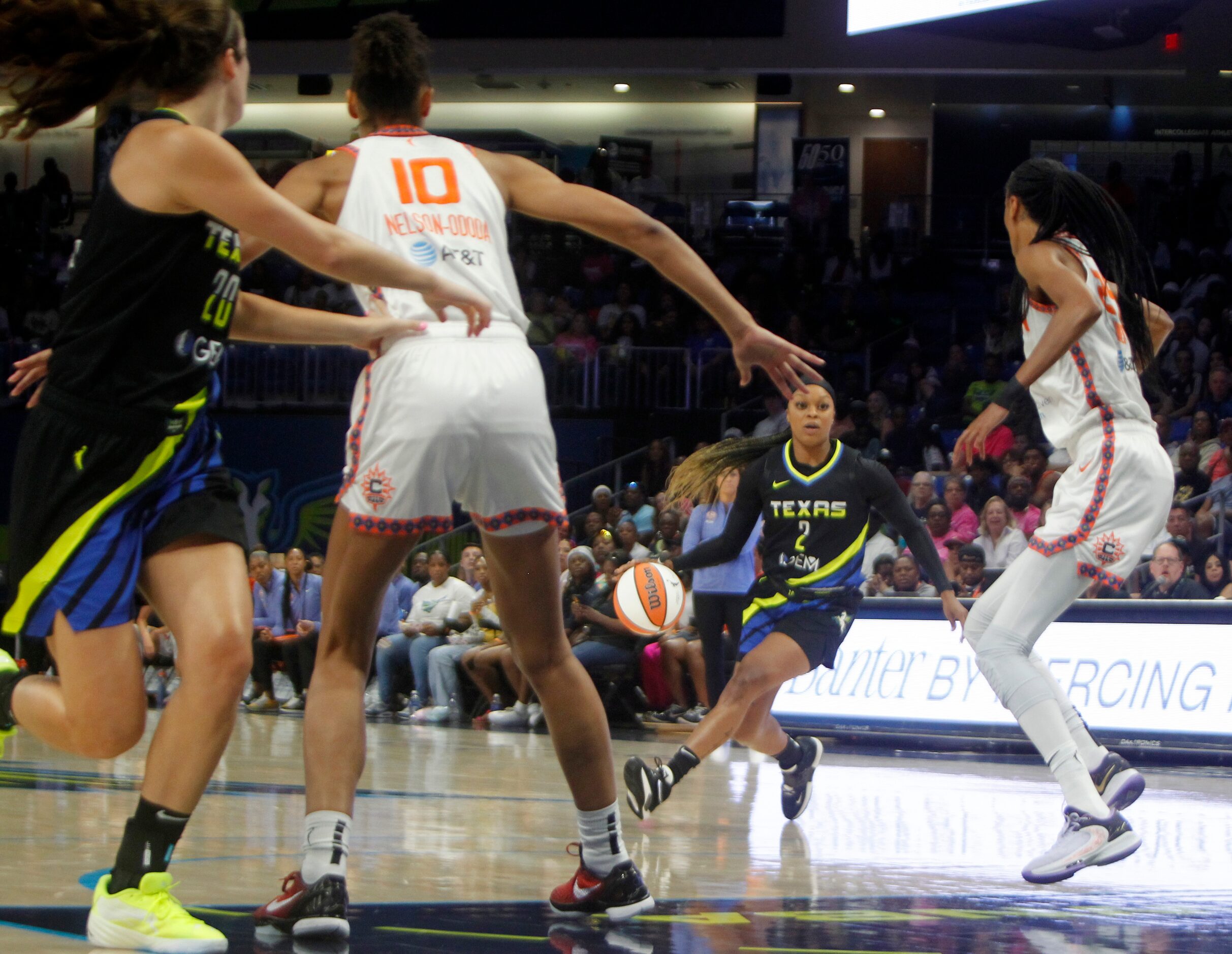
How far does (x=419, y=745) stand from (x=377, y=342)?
18.4ft

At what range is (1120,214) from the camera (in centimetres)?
479

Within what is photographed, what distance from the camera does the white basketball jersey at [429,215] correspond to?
3.41 meters

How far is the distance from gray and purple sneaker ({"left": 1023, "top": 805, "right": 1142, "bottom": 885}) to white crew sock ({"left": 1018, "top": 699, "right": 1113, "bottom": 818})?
3cm

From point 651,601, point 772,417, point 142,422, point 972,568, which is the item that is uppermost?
point 772,417

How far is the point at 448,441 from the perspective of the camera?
328cm

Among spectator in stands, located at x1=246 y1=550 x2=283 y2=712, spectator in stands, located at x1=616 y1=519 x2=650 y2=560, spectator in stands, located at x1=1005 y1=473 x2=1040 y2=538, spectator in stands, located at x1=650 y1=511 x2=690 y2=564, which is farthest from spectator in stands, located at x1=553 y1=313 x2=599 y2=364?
spectator in stands, located at x1=1005 y1=473 x2=1040 y2=538

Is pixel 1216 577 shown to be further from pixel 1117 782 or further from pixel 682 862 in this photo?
pixel 682 862

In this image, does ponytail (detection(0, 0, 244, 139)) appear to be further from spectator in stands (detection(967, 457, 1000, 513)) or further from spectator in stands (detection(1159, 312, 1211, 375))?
spectator in stands (detection(1159, 312, 1211, 375))

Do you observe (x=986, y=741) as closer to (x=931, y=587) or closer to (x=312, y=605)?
(x=931, y=587)

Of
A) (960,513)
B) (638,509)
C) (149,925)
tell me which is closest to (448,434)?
(149,925)

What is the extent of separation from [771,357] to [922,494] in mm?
8646

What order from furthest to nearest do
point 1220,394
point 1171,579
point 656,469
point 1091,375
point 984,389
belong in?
point 656,469, point 984,389, point 1220,394, point 1171,579, point 1091,375

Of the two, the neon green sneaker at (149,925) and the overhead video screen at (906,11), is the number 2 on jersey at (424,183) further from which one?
the overhead video screen at (906,11)

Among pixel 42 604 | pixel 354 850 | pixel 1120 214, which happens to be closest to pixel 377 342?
pixel 42 604
